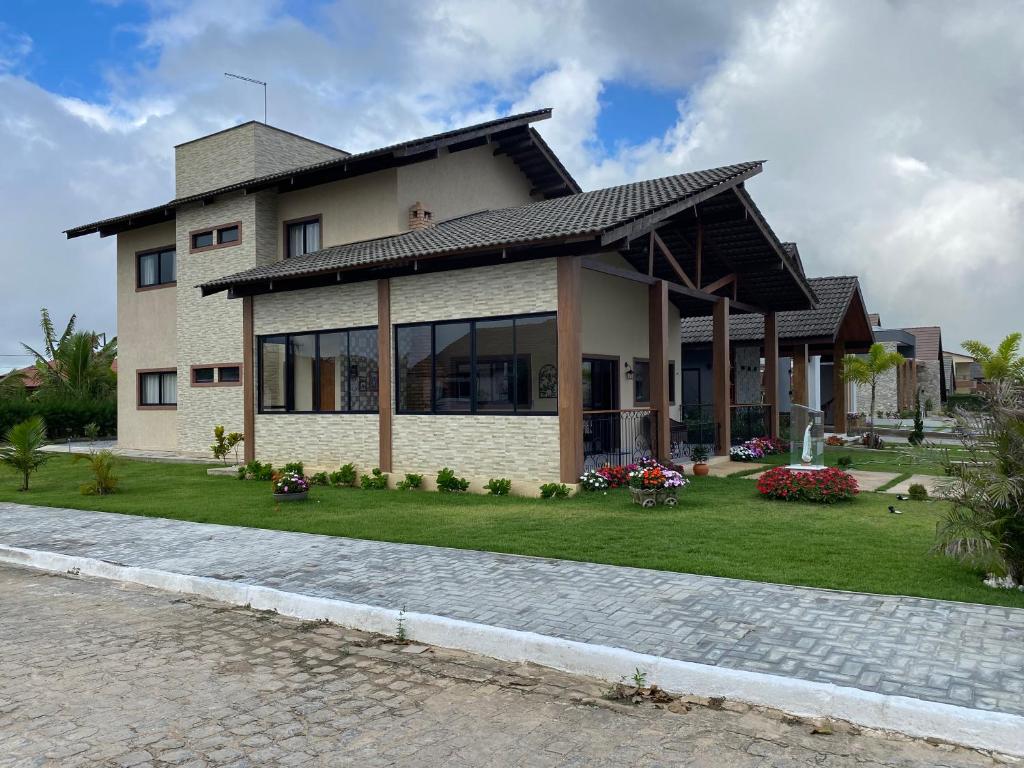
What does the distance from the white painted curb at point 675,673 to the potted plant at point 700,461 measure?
32.7 ft

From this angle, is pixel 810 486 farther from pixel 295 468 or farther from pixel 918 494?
pixel 295 468

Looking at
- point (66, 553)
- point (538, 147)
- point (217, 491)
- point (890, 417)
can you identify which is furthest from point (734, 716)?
point (890, 417)

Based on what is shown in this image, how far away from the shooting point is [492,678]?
17.2 ft

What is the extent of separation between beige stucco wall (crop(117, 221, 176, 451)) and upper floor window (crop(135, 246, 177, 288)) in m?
0.18

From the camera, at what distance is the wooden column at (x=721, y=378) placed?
17219mm

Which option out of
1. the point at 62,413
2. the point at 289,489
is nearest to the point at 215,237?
the point at 289,489

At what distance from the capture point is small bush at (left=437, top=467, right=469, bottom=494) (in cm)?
1368

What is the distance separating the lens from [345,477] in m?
15.0

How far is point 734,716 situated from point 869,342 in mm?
23160

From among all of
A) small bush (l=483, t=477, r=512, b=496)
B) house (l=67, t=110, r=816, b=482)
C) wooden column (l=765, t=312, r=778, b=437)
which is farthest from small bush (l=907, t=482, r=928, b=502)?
wooden column (l=765, t=312, r=778, b=437)

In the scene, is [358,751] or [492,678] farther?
[492,678]

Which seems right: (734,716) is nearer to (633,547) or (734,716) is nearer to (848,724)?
(848,724)

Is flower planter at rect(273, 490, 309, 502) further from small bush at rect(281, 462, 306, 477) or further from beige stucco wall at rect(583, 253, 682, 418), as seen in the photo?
beige stucco wall at rect(583, 253, 682, 418)

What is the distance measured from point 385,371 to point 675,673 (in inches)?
419
